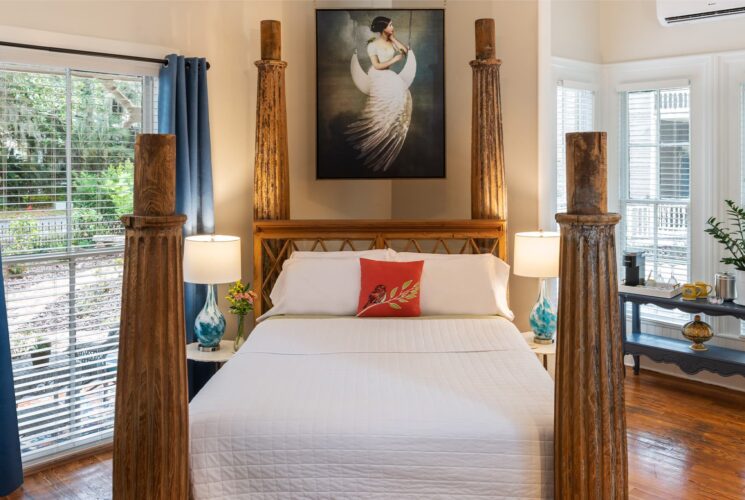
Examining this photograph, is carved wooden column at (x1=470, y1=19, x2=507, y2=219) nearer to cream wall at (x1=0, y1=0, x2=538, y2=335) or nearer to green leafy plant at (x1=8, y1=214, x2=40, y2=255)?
cream wall at (x1=0, y1=0, x2=538, y2=335)

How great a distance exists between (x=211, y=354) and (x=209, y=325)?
0.16 meters

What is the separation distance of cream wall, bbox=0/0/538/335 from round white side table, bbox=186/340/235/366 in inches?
28.2

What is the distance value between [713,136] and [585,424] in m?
3.39

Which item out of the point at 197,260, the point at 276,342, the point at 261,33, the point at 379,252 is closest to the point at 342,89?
the point at 261,33

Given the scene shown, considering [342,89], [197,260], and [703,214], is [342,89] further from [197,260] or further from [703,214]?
[703,214]

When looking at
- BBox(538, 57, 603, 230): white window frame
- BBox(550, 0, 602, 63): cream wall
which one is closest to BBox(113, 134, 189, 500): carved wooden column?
BBox(538, 57, 603, 230): white window frame

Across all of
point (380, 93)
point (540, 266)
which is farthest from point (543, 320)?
point (380, 93)

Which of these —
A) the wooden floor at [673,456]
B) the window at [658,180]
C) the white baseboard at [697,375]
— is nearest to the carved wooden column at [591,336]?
the wooden floor at [673,456]

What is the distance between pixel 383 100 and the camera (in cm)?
466

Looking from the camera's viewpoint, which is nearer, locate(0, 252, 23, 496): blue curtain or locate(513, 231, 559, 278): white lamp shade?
locate(0, 252, 23, 496): blue curtain

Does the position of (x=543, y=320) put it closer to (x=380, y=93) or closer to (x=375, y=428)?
(x=380, y=93)

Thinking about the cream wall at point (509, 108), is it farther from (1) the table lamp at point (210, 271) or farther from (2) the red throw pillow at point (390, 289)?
(1) the table lamp at point (210, 271)

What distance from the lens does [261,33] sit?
431cm

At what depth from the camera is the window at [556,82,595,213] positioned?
497 centimetres
